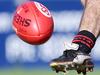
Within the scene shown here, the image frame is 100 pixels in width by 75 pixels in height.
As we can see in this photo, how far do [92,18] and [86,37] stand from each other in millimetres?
210

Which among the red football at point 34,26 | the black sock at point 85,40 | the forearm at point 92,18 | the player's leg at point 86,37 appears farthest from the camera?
the red football at point 34,26

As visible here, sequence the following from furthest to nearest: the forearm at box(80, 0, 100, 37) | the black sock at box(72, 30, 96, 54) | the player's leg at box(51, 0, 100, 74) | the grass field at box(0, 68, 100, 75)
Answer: the grass field at box(0, 68, 100, 75), the forearm at box(80, 0, 100, 37), the black sock at box(72, 30, 96, 54), the player's leg at box(51, 0, 100, 74)

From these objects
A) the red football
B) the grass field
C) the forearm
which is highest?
the forearm

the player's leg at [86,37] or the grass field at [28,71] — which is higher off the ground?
the player's leg at [86,37]

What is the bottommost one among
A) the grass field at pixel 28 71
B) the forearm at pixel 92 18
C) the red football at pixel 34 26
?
the grass field at pixel 28 71

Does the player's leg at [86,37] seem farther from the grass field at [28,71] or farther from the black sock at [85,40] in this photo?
the grass field at [28,71]

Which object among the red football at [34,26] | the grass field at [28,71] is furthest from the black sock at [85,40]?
the grass field at [28,71]

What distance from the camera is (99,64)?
8.64 metres

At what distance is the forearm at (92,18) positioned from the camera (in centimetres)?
518

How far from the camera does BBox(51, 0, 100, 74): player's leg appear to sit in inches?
194

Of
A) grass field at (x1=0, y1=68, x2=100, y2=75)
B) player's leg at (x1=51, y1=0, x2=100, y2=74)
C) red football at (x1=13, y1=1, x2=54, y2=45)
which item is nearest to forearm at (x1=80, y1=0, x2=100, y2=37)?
player's leg at (x1=51, y1=0, x2=100, y2=74)

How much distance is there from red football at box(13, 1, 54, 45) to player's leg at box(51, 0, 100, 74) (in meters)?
0.61

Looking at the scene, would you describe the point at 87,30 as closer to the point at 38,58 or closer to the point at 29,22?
the point at 29,22

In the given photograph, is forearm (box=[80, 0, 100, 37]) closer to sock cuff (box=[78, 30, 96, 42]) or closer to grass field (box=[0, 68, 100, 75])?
sock cuff (box=[78, 30, 96, 42])
